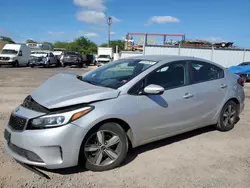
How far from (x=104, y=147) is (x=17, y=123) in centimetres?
115

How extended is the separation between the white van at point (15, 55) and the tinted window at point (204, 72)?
27.2 m

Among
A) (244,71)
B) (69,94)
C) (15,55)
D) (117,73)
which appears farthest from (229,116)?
(15,55)

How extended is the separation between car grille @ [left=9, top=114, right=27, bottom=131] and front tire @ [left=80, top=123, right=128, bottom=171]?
78 centimetres

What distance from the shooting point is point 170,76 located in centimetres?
455

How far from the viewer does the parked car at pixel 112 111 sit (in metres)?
3.39

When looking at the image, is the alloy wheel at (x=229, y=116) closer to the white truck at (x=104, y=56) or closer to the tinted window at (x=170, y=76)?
the tinted window at (x=170, y=76)

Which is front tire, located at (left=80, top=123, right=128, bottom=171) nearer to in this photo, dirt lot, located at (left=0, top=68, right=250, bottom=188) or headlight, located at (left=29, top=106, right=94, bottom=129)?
dirt lot, located at (left=0, top=68, right=250, bottom=188)

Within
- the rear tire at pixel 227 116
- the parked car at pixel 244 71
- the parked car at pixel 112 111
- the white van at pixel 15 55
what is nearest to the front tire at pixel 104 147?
the parked car at pixel 112 111

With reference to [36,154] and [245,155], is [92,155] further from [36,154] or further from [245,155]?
[245,155]

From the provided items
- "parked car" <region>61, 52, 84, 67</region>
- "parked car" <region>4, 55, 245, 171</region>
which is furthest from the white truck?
"parked car" <region>4, 55, 245, 171</region>

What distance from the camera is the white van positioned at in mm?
28797

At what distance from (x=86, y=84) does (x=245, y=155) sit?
2.78 metres

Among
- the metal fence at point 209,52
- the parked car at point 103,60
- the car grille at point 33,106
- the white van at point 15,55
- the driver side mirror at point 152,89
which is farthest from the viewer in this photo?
the parked car at point 103,60

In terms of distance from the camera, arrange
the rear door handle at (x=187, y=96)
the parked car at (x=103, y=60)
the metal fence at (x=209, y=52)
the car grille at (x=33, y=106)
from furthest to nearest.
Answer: the parked car at (x=103, y=60), the metal fence at (x=209, y=52), the rear door handle at (x=187, y=96), the car grille at (x=33, y=106)
